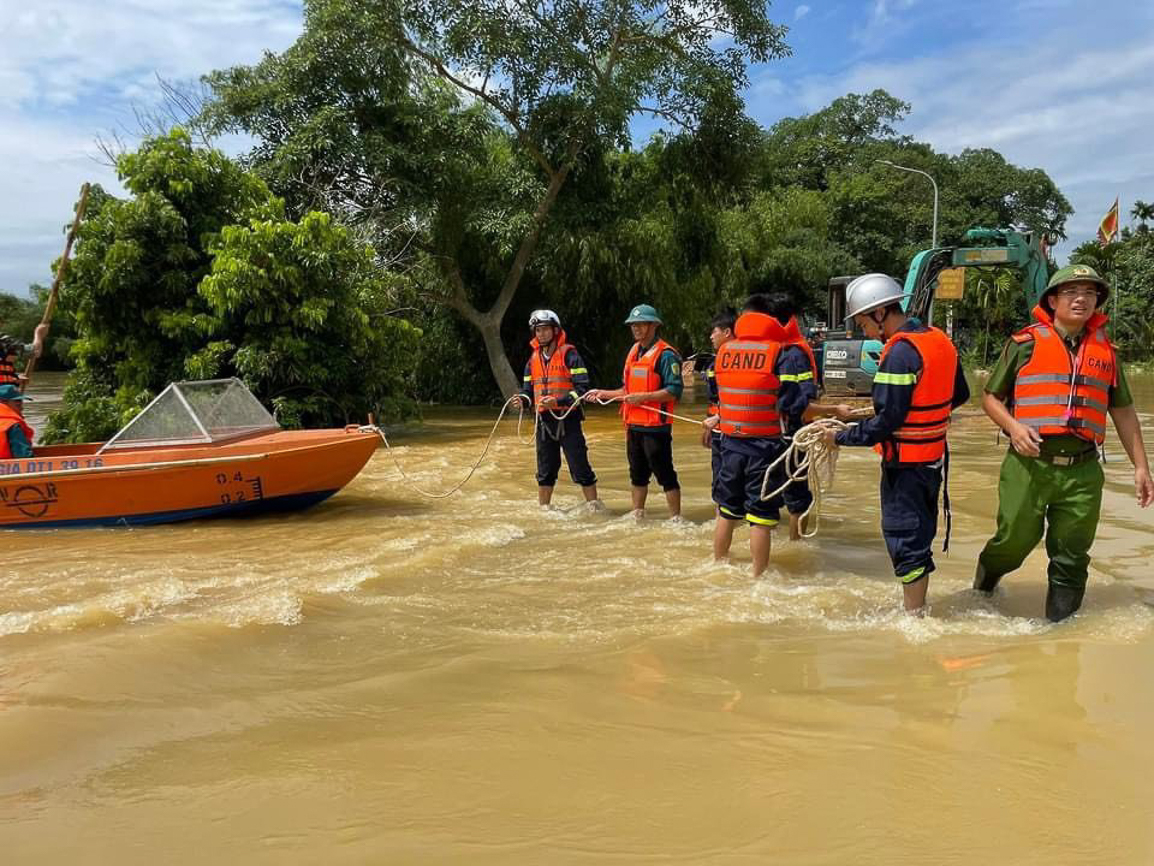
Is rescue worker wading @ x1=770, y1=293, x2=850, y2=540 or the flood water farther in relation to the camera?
rescue worker wading @ x1=770, y1=293, x2=850, y2=540

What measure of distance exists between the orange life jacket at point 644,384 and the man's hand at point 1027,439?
3.08m

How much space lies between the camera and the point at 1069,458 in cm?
387

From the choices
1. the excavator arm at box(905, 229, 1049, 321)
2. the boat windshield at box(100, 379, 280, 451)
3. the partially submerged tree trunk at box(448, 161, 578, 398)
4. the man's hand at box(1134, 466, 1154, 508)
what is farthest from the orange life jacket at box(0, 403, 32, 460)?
the partially submerged tree trunk at box(448, 161, 578, 398)

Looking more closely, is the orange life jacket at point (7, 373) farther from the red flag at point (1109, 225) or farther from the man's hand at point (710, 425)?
the red flag at point (1109, 225)

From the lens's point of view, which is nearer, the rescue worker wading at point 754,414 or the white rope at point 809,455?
the white rope at point 809,455

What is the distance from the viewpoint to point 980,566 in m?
4.47

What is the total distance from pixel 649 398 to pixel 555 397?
105cm

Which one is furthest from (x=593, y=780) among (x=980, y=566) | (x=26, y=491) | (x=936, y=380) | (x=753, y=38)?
(x=753, y=38)

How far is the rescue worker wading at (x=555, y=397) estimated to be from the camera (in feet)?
24.1

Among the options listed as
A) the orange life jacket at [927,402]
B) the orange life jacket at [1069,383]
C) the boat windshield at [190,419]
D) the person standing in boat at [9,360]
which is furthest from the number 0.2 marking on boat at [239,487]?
the orange life jacket at [1069,383]

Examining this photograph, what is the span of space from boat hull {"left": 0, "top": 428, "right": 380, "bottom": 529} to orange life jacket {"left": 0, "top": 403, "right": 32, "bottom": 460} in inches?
6.6

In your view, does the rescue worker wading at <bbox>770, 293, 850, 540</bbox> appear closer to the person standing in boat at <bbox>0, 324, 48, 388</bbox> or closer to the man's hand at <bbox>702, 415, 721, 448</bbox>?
the man's hand at <bbox>702, 415, 721, 448</bbox>

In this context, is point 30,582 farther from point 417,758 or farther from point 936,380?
point 936,380

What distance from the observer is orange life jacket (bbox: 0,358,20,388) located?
7457mm
